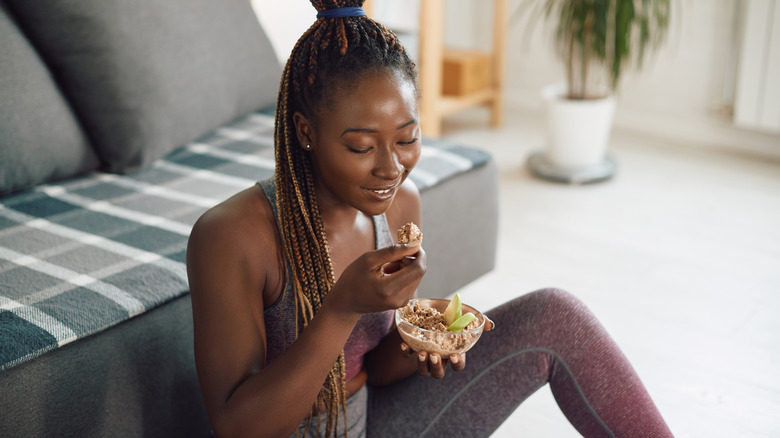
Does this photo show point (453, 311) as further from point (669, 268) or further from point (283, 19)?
point (283, 19)

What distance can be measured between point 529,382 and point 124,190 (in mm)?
987

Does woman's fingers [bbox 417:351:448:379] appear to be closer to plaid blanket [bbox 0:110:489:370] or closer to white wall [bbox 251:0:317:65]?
plaid blanket [bbox 0:110:489:370]

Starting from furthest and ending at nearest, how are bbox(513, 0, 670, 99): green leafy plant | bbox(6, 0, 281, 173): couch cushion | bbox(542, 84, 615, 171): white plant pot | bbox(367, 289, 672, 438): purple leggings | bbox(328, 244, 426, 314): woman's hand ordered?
bbox(542, 84, 615, 171): white plant pot, bbox(513, 0, 670, 99): green leafy plant, bbox(6, 0, 281, 173): couch cushion, bbox(367, 289, 672, 438): purple leggings, bbox(328, 244, 426, 314): woman's hand

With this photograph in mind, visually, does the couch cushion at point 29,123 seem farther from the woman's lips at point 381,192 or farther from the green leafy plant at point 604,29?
the green leafy plant at point 604,29

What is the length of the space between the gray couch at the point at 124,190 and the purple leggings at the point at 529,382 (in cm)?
38

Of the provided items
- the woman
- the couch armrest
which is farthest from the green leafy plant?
the woman

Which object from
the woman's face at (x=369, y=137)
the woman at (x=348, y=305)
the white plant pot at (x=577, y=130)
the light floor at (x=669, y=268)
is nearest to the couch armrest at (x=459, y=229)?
the light floor at (x=669, y=268)

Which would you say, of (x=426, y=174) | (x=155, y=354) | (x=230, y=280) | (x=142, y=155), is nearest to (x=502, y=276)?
(x=426, y=174)

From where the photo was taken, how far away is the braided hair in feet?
2.95

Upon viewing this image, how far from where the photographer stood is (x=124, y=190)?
1635 mm

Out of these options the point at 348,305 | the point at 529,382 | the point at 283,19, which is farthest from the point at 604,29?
the point at 348,305

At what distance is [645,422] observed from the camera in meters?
1.05

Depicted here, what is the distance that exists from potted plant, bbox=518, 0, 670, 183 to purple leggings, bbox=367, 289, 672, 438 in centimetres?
184

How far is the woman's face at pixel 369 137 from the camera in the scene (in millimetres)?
890
